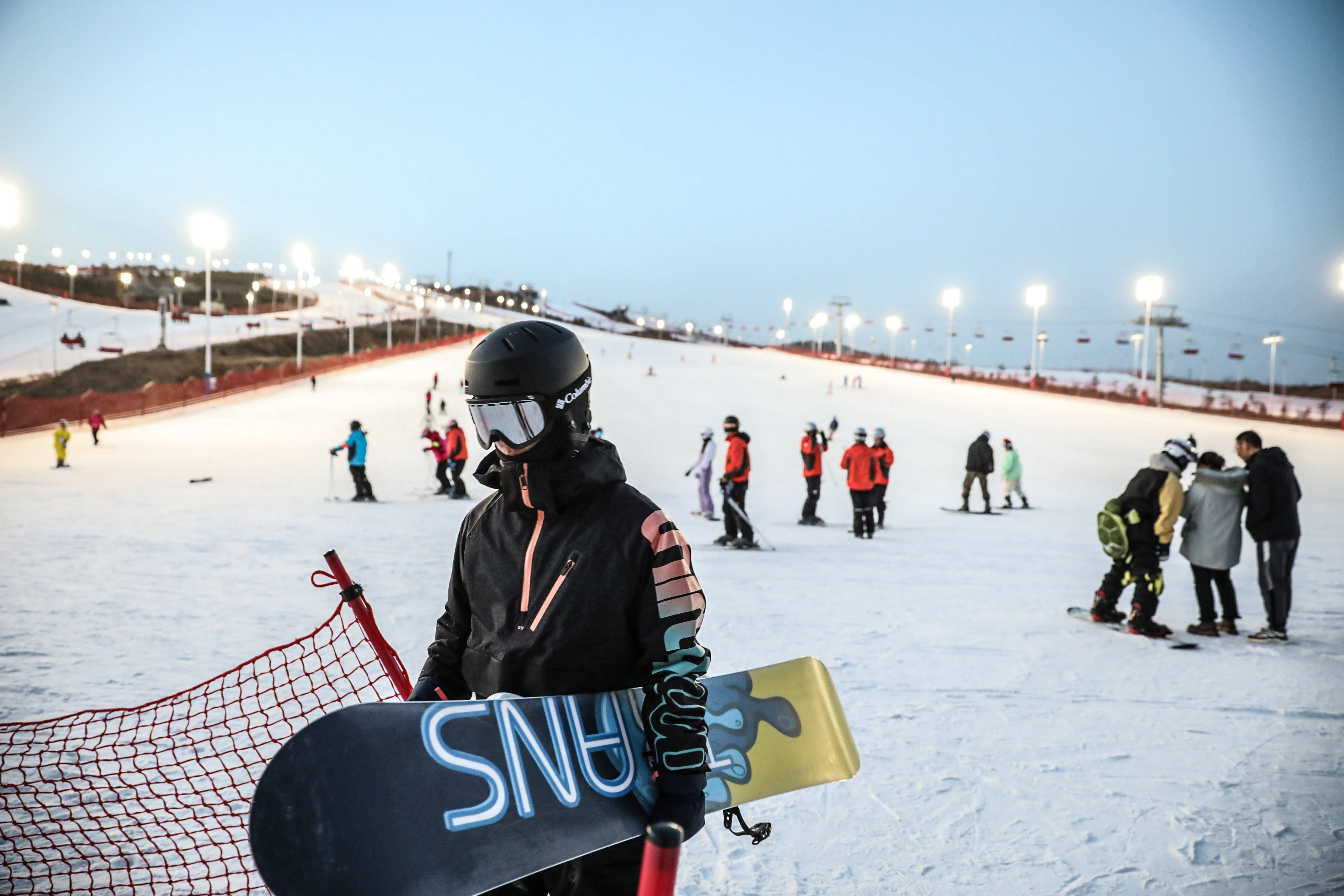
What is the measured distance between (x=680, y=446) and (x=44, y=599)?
17.9m

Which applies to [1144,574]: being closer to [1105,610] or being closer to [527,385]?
[1105,610]

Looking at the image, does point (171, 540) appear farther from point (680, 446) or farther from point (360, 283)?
point (360, 283)

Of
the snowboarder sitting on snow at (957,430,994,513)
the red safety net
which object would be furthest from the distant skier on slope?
the red safety net

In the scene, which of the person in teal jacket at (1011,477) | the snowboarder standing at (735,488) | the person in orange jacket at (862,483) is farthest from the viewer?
the person in teal jacket at (1011,477)

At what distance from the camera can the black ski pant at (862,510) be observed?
41.0 ft

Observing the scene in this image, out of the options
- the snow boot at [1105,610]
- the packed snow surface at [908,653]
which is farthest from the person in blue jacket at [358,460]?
the snow boot at [1105,610]

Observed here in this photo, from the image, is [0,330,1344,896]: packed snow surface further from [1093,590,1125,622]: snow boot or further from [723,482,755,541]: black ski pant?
[723,482,755,541]: black ski pant

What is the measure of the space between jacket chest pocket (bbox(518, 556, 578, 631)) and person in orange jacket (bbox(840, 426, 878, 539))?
426 inches

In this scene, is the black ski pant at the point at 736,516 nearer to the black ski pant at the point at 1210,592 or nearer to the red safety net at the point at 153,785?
the black ski pant at the point at 1210,592

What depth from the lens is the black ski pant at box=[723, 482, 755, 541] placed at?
1149 cm

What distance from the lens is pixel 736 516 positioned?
11.6m

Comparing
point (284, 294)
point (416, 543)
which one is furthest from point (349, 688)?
point (284, 294)

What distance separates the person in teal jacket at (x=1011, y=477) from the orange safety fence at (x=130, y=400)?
2181cm

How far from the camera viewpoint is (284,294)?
94125 mm
